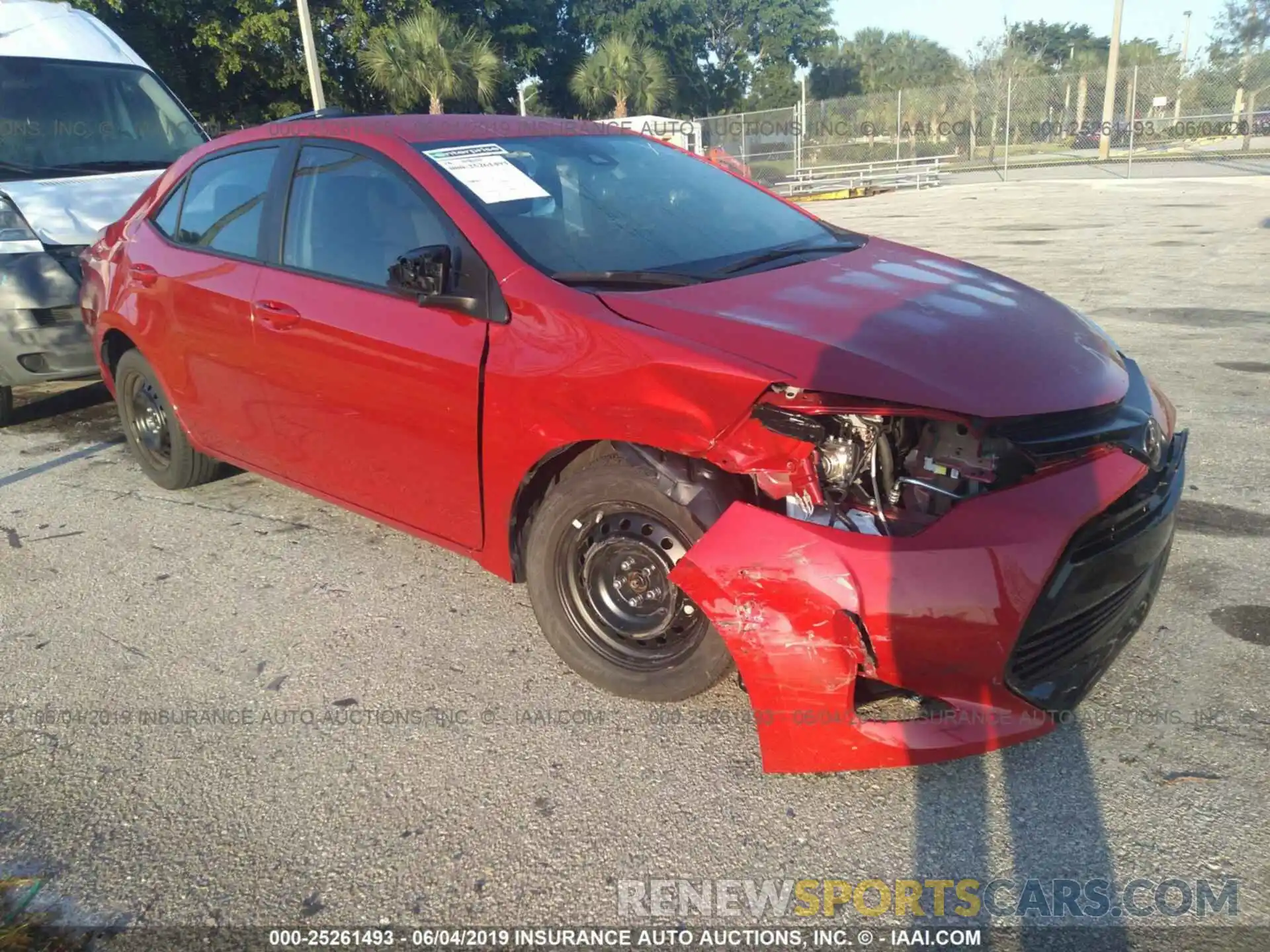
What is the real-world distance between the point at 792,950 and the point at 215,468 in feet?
12.6

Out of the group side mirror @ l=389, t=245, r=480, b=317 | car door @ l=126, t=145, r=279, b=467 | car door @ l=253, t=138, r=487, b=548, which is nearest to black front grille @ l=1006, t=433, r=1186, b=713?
car door @ l=253, t=138, r=487, b=548

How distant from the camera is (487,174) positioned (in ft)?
11.2

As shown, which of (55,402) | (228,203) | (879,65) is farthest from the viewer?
(879,65)

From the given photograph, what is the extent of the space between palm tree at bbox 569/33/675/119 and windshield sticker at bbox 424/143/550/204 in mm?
35732

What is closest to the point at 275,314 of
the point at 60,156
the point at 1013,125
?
the point at 60,156

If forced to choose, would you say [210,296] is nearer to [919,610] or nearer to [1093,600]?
[919,610]

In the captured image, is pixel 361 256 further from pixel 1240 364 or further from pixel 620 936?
pixel 1240 364

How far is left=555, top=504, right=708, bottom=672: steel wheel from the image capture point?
277 cm

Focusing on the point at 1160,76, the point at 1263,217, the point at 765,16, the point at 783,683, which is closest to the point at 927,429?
the point at 783,683

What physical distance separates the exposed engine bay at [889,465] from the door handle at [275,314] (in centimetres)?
198

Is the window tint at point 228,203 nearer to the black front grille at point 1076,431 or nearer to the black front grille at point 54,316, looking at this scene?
the black front grille at point 54,316

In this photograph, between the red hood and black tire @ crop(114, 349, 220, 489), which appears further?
black tire @ crop(114, 349, 220, 489)

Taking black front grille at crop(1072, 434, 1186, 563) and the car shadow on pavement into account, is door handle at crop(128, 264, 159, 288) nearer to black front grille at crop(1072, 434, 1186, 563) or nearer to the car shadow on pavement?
the car shadow on pavement

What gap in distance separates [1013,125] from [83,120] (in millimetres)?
32730
